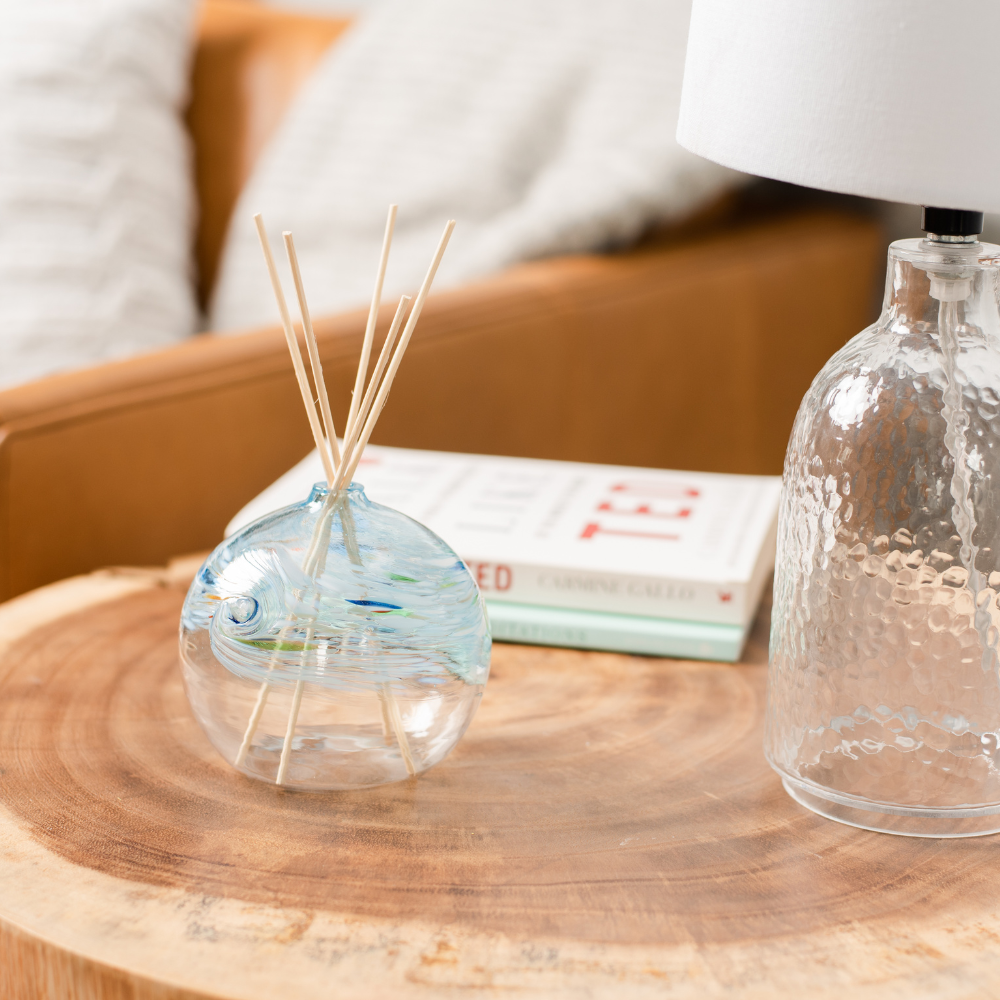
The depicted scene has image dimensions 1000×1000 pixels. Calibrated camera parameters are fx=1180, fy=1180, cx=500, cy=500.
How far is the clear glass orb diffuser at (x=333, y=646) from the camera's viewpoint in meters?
0.55

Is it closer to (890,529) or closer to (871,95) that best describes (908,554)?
(890,529)

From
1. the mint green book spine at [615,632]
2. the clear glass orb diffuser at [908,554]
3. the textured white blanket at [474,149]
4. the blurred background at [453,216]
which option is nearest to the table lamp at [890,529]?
the clear glass orb diffuser at [908,554]

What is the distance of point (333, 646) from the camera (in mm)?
545

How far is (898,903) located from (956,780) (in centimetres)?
8

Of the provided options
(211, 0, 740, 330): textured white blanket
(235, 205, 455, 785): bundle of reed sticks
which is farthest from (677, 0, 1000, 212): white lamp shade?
(211, 0, 740, 330): textured white blanket

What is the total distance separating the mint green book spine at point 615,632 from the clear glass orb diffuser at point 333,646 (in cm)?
17

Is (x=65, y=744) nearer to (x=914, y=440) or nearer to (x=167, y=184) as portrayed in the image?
(x=914, y=440)

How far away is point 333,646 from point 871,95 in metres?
0.32

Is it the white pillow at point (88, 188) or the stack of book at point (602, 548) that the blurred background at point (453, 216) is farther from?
the stack of book at point (602, 548)

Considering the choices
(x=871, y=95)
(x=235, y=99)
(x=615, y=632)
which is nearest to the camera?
(x=871, y=95)

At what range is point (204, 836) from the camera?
1.76ft

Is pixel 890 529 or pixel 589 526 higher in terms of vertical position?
pixel 890 529

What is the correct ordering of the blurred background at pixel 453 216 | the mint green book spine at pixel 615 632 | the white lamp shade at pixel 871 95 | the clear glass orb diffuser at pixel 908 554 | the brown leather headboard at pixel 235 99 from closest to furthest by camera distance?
the white lamp shade at pixel 871 95
the clear glass orb diffuser at pixel 908 554
the mint green book spine at pixel 615 632
the blurred background at pixel 453 216
the brown leather headboard at pixel 235 99

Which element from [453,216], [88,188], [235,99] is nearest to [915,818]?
[453,216]
